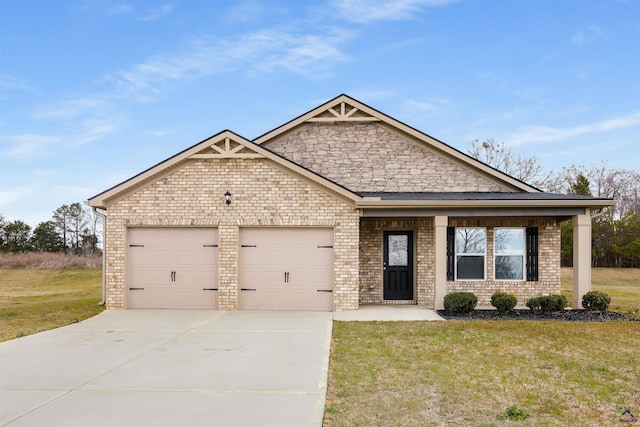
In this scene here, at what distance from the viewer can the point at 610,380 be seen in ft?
21.5

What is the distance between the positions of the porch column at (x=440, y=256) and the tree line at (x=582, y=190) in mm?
21378

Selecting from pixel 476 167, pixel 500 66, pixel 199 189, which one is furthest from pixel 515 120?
pixel 199 189

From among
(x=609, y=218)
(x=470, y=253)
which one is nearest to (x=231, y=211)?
(x=470, y=253)

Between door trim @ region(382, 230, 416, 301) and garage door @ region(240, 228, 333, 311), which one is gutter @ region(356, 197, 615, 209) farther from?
door trim @ region(382, 230, 416, 301)

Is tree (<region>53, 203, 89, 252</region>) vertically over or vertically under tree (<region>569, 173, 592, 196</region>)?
under

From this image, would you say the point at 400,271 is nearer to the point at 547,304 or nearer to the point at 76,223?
the point at 547,304

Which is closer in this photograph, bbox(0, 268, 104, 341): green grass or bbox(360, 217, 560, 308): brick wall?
bbox(0, 268, 104, 341): green grass

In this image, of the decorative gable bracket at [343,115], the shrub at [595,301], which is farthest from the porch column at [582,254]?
the decorative gable bracket at [343,115]

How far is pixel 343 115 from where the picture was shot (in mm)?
15164

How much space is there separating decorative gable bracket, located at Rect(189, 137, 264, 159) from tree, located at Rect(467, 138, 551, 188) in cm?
2325

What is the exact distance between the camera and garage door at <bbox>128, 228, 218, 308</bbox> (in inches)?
507

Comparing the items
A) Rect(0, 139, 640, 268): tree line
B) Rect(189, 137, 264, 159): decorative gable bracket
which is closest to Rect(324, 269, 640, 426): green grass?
Rect(189, 137, 264, 159): decorative gable bracket

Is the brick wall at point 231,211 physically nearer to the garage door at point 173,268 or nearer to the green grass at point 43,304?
the garage door at point 173,268

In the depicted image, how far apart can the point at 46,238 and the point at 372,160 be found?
41489 millimetres
